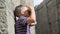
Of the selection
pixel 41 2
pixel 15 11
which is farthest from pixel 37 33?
pixel 15 11

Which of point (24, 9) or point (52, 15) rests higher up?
point (24, 9)

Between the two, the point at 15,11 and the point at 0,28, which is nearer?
the point at 0,28

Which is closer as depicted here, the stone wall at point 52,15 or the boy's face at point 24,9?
the boy's face at point 24,9

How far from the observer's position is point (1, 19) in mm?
2301

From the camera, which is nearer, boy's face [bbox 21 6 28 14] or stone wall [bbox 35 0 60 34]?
boy's face [bbox 21 6 28 14]

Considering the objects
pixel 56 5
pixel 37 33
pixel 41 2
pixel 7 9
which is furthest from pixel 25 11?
pixel 37 33

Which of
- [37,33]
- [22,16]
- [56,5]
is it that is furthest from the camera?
[37,33]

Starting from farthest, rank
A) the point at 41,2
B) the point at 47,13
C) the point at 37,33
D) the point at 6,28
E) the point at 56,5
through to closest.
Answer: the point at 37,33 < the point at 41,2 < the point at 47,13 < the point at 56,5 < the point at 6,28

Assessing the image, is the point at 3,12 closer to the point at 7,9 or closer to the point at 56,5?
the point at 7,9

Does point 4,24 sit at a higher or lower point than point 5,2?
lower

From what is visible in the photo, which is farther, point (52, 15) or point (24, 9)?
point (52, 15)

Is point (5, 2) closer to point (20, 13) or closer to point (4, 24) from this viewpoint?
point (4, 24)

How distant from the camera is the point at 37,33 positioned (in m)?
16.7

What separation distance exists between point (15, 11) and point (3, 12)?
0.59m
